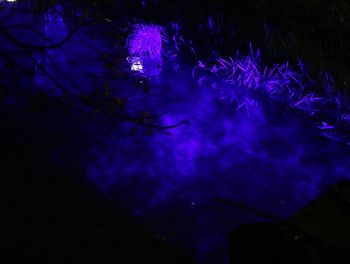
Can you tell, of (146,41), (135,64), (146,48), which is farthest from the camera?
(146,41)

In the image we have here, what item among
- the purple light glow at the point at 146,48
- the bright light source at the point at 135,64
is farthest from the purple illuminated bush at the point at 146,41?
the bright light source at the point at 135,64

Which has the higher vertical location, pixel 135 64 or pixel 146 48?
pixel 146 48

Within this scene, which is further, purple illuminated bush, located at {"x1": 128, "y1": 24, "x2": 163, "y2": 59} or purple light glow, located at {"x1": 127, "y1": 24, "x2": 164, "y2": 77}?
purple illuminated bush, located at {"x1": 128, "y1": 24, "x2": 163, "y2": 59}

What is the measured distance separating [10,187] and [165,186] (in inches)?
102

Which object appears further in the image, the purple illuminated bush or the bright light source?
the purple illuminated bush

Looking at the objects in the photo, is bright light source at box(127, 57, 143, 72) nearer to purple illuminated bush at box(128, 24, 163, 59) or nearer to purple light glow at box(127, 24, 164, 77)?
purple light glow at box(127, 24, 164, 77)

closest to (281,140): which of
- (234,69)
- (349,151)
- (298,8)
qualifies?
(349,151)

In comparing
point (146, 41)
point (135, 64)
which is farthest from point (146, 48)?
point (135, 64)

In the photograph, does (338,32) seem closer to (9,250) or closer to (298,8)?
(298,8)

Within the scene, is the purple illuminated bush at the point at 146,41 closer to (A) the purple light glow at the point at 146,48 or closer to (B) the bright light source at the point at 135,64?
(A) the purple light glow at the point at 146,48

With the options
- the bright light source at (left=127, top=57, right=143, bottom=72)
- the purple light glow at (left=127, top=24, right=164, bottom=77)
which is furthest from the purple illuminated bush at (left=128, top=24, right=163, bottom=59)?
the bright light source at (left=127, top=57, right=143, bottom=72)

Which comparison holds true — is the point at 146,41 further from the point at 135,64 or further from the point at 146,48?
the point at 135,64

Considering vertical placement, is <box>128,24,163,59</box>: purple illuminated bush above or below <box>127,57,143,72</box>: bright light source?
above

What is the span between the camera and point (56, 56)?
10086 millimetres
